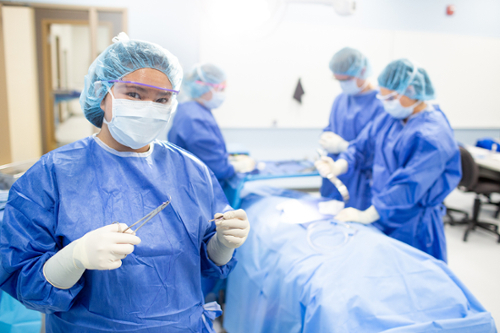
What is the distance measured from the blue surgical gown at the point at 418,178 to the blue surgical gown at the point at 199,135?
0.88 metres

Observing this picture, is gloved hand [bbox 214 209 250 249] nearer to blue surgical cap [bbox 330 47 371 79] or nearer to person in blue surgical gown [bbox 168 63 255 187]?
person in blue surgical gown [bbox 168 63 255 187]

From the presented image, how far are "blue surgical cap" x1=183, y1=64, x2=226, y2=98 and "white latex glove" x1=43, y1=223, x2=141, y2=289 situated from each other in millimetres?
1495

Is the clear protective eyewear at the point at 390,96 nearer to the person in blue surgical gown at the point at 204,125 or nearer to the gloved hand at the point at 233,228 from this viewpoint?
the person in blue surgical gown at the point at 204,125

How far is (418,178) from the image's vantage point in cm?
161

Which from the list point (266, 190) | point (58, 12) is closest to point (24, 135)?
point (58, 12)

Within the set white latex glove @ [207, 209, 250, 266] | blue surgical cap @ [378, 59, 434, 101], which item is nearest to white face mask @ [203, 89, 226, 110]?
blue surgical cap @ [378, 59, 434, 101]

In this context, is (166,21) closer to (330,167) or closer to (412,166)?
(330,167)

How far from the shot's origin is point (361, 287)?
1175mm

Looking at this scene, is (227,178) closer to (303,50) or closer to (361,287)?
(361,287)

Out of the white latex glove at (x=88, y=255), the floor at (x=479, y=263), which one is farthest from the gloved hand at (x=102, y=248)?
the floor at (x=479, y=263)

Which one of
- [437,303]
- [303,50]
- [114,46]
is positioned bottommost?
[437,303]

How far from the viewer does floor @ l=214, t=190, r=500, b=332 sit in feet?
8.26

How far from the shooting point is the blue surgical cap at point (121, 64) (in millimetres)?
940

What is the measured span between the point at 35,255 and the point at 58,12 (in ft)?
11.4
